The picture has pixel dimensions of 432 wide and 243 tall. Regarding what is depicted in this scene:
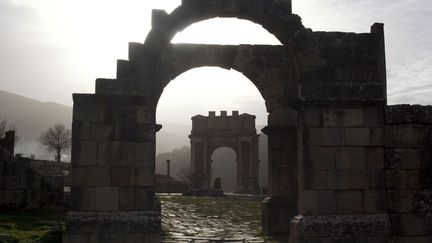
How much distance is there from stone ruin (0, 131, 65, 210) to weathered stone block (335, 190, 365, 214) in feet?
31.1

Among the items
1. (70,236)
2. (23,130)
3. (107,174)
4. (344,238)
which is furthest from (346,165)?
(23,130)

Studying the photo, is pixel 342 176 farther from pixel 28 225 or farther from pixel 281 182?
pixel 28 225

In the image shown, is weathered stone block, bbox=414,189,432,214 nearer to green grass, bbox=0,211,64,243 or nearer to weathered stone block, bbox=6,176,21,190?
green grass, bbox=0,211,64,243

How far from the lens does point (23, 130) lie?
111500 mm

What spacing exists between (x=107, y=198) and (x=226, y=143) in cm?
2718

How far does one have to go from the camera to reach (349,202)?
26.2ft

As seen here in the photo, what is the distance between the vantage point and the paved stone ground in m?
10.5

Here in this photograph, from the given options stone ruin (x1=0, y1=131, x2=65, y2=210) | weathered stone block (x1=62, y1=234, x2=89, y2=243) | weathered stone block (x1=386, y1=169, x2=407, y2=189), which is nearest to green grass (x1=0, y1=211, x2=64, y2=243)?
stone ruin (x1=0, y1=131, x2=65, y2=210)

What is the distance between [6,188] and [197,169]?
21.1m

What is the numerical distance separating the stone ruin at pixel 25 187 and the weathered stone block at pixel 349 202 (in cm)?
948

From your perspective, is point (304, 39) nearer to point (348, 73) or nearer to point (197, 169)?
point (348, 73)

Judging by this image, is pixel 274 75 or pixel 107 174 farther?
pixel 274 75

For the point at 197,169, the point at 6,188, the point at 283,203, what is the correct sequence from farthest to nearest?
the point at 197,169 < the point at 6,188 < the point at 283,203

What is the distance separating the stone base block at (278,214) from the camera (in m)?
11.4
